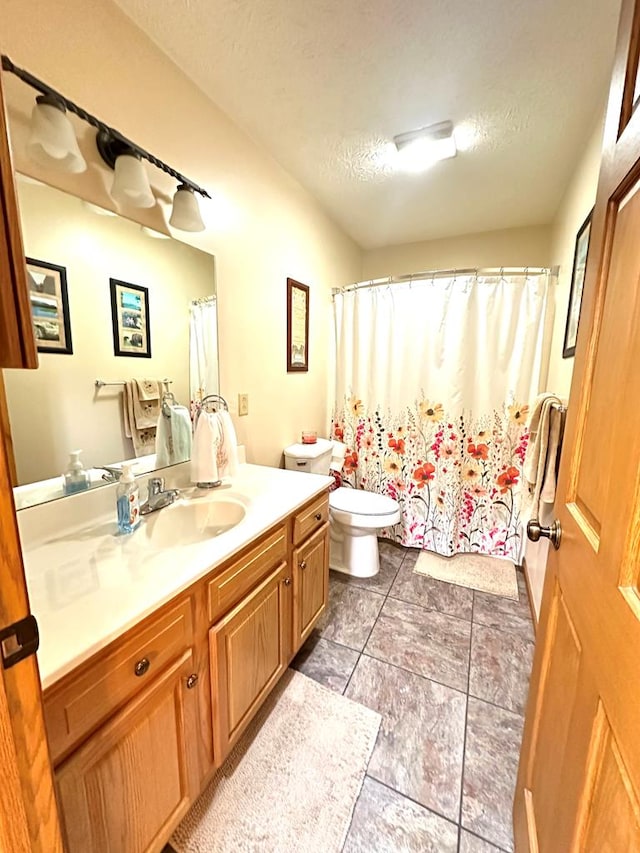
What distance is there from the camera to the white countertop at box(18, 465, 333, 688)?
662 mm

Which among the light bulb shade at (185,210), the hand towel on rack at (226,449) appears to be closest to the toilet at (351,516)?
the hand towel on rack at (226,449)

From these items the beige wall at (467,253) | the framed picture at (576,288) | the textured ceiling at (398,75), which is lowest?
the framed picture at (576,288)

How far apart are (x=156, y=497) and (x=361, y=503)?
1.30m

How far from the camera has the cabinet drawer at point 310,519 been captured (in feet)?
4.48

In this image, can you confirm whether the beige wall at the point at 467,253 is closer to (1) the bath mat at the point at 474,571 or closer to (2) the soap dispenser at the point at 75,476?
(1) the bath mat at the point at 474,571

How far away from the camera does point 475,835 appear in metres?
1.00

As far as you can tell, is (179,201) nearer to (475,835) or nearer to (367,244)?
(367,244)

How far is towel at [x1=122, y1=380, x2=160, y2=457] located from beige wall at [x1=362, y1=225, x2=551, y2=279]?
2411 mm

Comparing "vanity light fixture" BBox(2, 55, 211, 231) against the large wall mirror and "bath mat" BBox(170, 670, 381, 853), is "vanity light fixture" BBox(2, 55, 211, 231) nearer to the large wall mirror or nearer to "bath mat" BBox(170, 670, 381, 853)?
the large wall mirror

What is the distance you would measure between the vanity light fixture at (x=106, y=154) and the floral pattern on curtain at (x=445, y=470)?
1645 mm

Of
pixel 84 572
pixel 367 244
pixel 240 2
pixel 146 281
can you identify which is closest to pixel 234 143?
pixel 240 2

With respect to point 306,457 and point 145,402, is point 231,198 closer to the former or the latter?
point 145,402

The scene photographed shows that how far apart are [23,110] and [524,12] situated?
1496 millimetres

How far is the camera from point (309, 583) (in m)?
1.51
